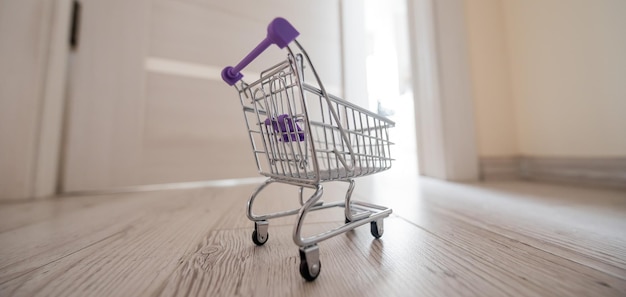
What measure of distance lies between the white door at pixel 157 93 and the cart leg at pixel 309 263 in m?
1.18

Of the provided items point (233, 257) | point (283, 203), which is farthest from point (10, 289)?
point (283, 203)

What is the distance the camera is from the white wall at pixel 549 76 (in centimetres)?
99

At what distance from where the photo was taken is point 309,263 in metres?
0.31

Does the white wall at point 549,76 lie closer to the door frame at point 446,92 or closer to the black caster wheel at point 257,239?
the door frame at point 446,92

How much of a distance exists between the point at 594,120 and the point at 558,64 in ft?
1.12

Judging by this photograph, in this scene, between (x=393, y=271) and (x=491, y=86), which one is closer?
(x=393, y=271)

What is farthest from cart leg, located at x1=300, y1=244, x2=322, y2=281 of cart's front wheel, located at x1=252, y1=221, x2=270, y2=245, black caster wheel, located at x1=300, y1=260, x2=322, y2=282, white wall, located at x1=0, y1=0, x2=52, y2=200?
white wall, located at x1=0, y1=0, x2=52, y2=200

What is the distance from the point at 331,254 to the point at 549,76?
5.39ft

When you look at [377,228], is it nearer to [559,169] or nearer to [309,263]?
[309,263]

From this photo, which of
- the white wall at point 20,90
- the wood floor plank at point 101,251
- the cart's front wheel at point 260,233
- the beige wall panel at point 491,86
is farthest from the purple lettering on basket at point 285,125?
the beige wall panel at point 491,86

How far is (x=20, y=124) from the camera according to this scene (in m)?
0.99

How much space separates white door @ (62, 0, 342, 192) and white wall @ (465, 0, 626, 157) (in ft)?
4.60

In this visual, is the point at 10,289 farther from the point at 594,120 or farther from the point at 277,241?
the point at 594,120

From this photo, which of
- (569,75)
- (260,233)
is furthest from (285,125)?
(569,75)
